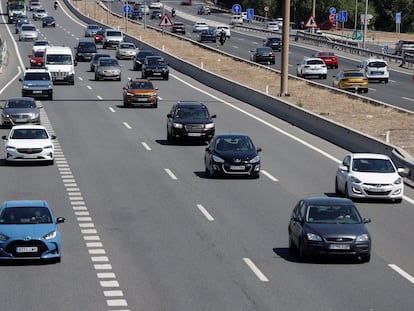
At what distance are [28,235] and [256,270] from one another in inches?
176

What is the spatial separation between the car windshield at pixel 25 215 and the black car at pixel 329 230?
5069 millimetres

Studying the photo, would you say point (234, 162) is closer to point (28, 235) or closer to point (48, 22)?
point (28, 235)

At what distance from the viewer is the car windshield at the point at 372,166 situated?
3259 cm

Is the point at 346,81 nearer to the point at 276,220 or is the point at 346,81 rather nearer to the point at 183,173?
the point at 183,173

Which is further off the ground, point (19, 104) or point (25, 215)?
point (25, 215)

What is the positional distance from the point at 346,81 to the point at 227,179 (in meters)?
33.5

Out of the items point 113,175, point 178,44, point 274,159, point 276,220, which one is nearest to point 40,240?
point 276,220

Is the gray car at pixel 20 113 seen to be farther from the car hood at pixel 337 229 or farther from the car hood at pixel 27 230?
the car hood at pixel 337 229

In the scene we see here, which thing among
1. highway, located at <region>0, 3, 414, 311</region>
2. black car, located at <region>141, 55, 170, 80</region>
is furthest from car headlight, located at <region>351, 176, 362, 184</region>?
black car, located at <region>141, 55, 170, 80</region>

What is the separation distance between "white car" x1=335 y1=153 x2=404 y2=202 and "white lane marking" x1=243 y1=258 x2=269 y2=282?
27.2ft

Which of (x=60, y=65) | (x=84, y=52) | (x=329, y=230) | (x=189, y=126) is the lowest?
(x=84, y=52)

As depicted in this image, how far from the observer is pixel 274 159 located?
41.8m

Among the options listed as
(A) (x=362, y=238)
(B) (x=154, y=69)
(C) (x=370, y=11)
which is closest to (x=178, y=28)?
(C) (x=370, y=11)

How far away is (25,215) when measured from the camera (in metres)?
24.1
